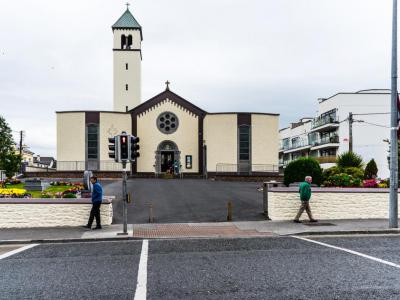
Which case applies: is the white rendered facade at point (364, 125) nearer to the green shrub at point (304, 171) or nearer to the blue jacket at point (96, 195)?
the green shrub at point (304, 171)

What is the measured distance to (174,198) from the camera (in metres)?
23.9

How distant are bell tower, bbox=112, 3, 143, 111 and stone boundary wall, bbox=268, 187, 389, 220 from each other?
39143 millimetres

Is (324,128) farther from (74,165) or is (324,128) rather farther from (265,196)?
(265,196)

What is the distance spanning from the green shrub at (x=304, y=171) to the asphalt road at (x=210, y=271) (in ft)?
25.4

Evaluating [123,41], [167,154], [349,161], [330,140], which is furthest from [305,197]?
[330,140]

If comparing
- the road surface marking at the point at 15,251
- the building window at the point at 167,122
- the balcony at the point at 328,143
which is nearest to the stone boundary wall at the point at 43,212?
the road surface marking at the point at 15,251

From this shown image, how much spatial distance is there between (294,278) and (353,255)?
2966 millimetres

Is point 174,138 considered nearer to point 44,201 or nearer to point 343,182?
point 343,182

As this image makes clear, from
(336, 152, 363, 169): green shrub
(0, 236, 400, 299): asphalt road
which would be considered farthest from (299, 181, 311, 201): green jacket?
(336, 152, 363, 169): green shrub

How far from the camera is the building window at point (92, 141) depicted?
46.5 metres

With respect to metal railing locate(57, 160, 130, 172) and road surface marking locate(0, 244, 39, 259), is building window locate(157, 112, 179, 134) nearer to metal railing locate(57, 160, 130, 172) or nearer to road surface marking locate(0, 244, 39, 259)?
metal railing locate(57, 160, 130, 172)

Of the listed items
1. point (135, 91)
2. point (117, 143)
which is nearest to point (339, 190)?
point (117, 143)

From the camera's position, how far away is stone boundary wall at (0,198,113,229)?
643 inches

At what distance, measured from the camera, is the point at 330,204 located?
17.7 meters
